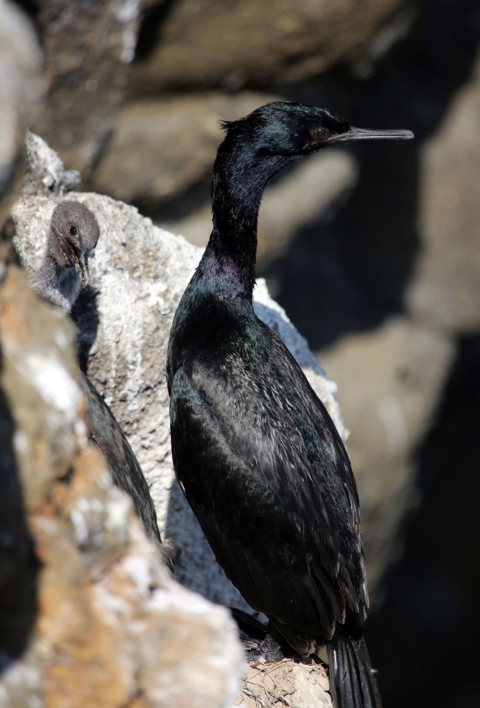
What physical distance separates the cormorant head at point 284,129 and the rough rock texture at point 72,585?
1811 mm

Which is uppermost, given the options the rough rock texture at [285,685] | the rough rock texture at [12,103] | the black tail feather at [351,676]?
the rough rock texture at [12,103]

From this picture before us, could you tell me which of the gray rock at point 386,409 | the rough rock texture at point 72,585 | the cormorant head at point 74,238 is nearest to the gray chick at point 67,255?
the cormorant head at point 74,238

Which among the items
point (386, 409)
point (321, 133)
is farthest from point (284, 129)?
point (386, 409)

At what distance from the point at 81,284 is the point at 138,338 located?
1.53 ft

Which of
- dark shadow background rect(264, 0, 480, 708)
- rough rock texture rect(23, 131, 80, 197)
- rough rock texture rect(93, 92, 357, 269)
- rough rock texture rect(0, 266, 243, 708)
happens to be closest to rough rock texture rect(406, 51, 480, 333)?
dark shadow background rect(264, 0, 480, 708)

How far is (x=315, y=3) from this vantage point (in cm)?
634

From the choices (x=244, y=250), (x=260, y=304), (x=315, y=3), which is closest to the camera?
(x=244, y=250)

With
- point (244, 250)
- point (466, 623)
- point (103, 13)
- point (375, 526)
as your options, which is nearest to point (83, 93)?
point (103, 13)

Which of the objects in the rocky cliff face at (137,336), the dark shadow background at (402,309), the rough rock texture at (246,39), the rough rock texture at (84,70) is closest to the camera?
the rocky cliff face at (137,336)

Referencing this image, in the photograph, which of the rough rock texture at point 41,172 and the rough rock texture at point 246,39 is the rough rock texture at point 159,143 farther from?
the rough rock texture at point 41,172

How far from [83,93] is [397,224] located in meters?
3.86

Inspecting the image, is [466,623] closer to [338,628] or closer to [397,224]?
[397,224]

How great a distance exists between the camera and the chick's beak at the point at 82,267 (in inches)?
127

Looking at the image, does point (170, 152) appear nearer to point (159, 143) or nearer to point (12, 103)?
point (159, 143)
